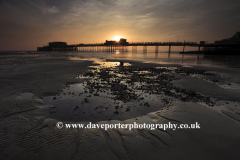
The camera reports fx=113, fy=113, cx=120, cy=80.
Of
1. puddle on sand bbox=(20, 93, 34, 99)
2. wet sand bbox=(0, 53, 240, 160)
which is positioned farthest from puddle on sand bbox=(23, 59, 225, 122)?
puddle on sand bbox=(20, 93, 34, 99)

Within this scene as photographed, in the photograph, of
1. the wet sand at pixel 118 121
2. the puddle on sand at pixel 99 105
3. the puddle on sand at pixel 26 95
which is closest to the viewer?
the wet sand at pixel 118 121

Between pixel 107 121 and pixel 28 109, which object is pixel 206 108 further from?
pixel 28 109

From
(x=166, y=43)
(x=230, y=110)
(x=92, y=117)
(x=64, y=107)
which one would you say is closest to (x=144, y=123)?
(x=92, y=117)

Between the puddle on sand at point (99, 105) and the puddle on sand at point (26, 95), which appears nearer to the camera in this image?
the puddle on sand at point (99, 105)

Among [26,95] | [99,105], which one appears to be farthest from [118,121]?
[26,95]

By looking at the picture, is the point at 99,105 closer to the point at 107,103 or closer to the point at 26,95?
the point at 107,103

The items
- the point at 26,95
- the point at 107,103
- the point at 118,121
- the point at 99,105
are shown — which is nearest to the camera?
the point at 118,121

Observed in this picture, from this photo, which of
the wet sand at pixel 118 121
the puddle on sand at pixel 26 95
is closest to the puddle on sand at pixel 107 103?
the wet sand at pixel 118 121

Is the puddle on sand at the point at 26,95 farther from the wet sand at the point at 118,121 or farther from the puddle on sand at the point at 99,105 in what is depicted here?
the puddle on sand at the point at 99,105

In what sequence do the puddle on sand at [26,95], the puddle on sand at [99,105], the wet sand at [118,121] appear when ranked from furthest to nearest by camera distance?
the puddle on sand at [26,95]
the puddle on sand at [99,105]
the wet sand at [118,121]

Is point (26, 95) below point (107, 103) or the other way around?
the other way around

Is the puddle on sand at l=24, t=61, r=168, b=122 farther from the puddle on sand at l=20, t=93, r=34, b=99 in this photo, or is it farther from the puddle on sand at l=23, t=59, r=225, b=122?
the puddle on sand at l=20, t=93, r=34, b=99

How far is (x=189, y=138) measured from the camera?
15.6 ft

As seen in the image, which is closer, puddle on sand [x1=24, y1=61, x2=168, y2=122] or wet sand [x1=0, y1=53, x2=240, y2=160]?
wet sand [x1=0, y1=53, x2=240, y2=160]
